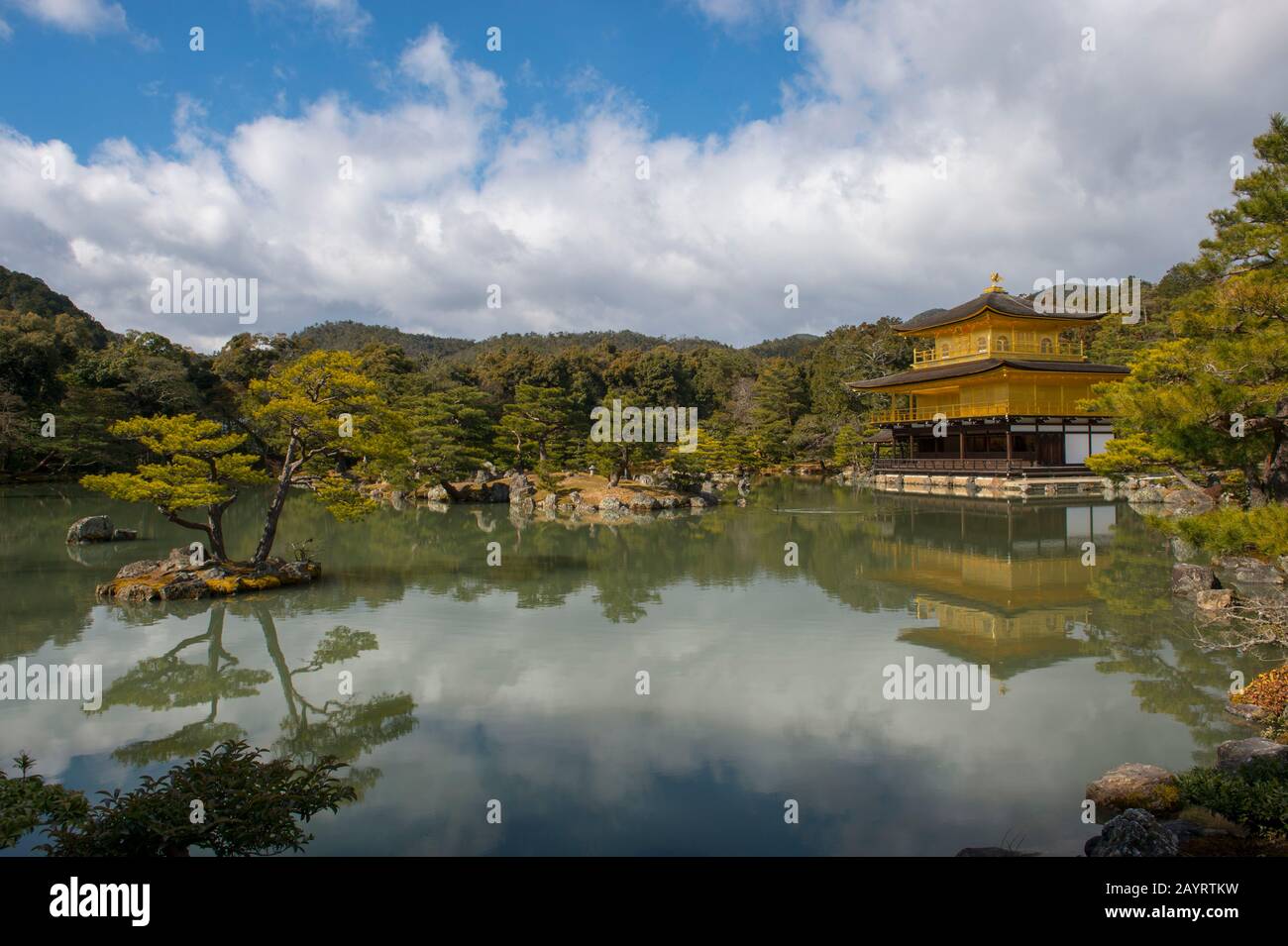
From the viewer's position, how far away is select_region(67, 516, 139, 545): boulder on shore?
55.6 ft

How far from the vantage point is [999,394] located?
92.3 feet

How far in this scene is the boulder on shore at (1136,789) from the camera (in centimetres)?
479

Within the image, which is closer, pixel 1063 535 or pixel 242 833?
pixel 242 833

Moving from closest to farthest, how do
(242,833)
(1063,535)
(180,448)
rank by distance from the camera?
1. (242,833)
2. (180,448)
3. (1063,535)

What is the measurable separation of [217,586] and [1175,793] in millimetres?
11823

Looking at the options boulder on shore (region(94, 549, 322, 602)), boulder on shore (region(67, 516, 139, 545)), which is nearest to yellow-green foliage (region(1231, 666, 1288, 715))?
boulder on shore (region(94, 549, 322, 602))

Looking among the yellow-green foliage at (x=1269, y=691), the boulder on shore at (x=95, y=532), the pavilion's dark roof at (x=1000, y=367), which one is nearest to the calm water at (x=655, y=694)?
the yellow-green foliage at (x=1269, y=691)

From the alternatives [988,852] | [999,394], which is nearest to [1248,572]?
[988,852]

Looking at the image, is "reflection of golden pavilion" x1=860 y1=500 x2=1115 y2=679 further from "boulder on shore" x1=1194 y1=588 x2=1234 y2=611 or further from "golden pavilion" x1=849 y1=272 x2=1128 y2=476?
"golden pavilion" x1=849 y1=272 x2=1128 y2=476

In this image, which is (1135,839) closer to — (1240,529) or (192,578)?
(1240,529)

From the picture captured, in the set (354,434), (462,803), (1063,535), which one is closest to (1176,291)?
(1063,535)

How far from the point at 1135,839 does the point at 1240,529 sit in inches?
171
